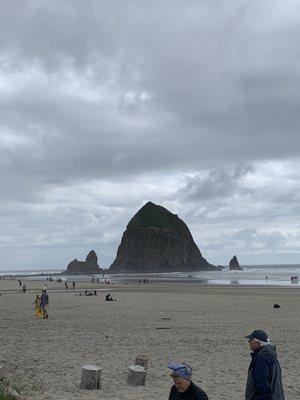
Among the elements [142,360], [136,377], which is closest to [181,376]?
[136,377]

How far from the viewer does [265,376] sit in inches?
243

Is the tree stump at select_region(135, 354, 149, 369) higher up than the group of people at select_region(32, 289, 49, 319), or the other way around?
the group of people at select_region(32, 289, 49, 319)

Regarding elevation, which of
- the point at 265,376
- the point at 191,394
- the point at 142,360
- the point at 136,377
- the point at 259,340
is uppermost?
the point at 259,340

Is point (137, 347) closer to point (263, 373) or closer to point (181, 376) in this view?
point (263, 373)

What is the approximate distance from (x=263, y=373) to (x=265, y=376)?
0.14 ft

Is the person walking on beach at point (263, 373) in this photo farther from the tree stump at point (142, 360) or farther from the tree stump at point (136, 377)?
the tree stump at point (142, 360)

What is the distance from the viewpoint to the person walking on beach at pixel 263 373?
6181mm

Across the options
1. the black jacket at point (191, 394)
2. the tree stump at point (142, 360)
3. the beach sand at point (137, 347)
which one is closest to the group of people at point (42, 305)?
the beach sand at point (137, 347)

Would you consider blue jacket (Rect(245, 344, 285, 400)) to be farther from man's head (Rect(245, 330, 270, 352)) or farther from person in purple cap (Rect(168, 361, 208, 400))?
person in purple cap (Rect(168, 361, 208, 400))

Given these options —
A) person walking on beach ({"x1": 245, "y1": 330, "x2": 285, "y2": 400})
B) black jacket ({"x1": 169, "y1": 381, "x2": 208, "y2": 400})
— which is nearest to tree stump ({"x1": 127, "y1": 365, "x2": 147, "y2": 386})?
person walking on beach ({"x1": 245, "y1": 330, "x2": 285, "y2": 400})

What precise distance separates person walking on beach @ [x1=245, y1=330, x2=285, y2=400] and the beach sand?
449 cm

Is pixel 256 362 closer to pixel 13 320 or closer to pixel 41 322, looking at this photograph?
pixel 41 322

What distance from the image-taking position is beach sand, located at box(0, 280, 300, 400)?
1148 centimetres

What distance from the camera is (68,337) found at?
62.7 ft
